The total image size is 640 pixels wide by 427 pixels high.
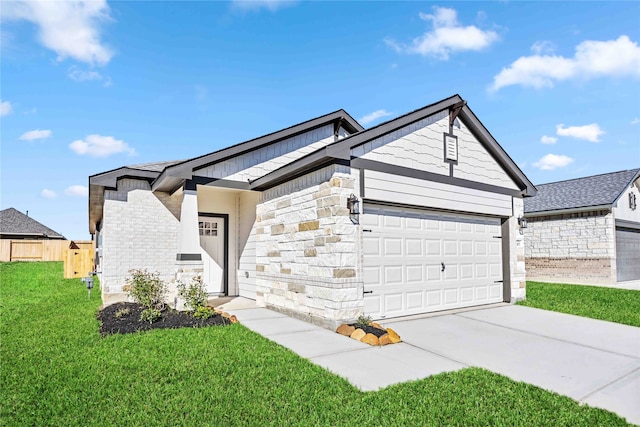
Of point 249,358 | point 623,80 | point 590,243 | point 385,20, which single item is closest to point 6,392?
point 249,358

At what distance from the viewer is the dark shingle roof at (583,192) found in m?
16.1

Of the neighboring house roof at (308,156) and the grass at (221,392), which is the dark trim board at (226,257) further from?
the grass at (221,392)

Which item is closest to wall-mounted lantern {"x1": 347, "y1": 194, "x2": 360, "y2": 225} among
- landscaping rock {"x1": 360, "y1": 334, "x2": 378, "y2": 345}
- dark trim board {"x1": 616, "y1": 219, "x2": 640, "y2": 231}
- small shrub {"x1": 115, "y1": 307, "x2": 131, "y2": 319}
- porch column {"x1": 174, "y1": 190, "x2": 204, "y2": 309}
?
landscaping rock {"x1": 360, "y1": 334, "x2": 378, "y2": 345}

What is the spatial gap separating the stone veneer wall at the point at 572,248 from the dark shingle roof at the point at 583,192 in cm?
48

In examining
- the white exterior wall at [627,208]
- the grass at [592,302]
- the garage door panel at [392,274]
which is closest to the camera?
the garage door panel at [392,274]

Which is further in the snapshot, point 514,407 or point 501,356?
point 501,356

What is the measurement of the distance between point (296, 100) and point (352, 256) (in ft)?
27.7

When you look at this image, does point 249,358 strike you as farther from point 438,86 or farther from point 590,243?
point 590,243

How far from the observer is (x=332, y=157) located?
259 inches

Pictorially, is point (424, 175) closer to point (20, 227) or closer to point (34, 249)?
point (34, 249)

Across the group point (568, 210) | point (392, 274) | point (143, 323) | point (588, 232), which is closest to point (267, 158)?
point (392, 274)

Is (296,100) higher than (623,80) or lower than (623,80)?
higher

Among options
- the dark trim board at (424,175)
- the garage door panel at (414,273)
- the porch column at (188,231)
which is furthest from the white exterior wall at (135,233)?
the garage door panel at (414,273)

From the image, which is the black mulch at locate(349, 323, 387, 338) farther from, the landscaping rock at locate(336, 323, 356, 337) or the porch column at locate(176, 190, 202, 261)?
the porch column at locate(176, 190, 202, 261)
